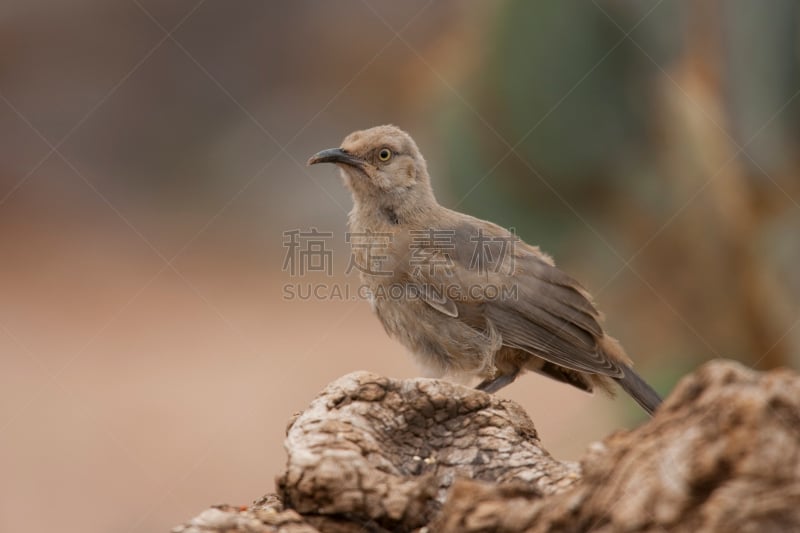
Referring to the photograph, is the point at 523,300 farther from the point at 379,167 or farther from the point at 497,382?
the point at 379,167

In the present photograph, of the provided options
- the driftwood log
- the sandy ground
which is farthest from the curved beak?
the sandy ground

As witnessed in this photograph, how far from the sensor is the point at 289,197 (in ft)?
49.9

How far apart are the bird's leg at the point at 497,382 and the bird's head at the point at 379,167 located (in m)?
1.05

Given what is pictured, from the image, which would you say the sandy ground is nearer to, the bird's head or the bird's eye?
the bird's head

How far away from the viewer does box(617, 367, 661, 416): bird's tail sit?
18.0 ft

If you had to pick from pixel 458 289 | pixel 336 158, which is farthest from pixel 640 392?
pixel 336 158

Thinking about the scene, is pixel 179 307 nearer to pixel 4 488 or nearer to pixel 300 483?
pixel 4 488

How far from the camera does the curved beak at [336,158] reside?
18.4 ft

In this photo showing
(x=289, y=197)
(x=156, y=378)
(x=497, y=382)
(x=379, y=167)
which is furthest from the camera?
(x=289, y=197)

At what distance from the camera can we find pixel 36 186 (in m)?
16.2

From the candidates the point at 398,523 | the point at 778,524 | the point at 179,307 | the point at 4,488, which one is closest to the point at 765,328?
the point at 398,523

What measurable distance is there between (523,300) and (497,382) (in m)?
0.46

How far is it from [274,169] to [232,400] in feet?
18.1

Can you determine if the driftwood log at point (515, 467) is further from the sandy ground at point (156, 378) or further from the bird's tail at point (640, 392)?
the sandy ground at point (156, 378)
